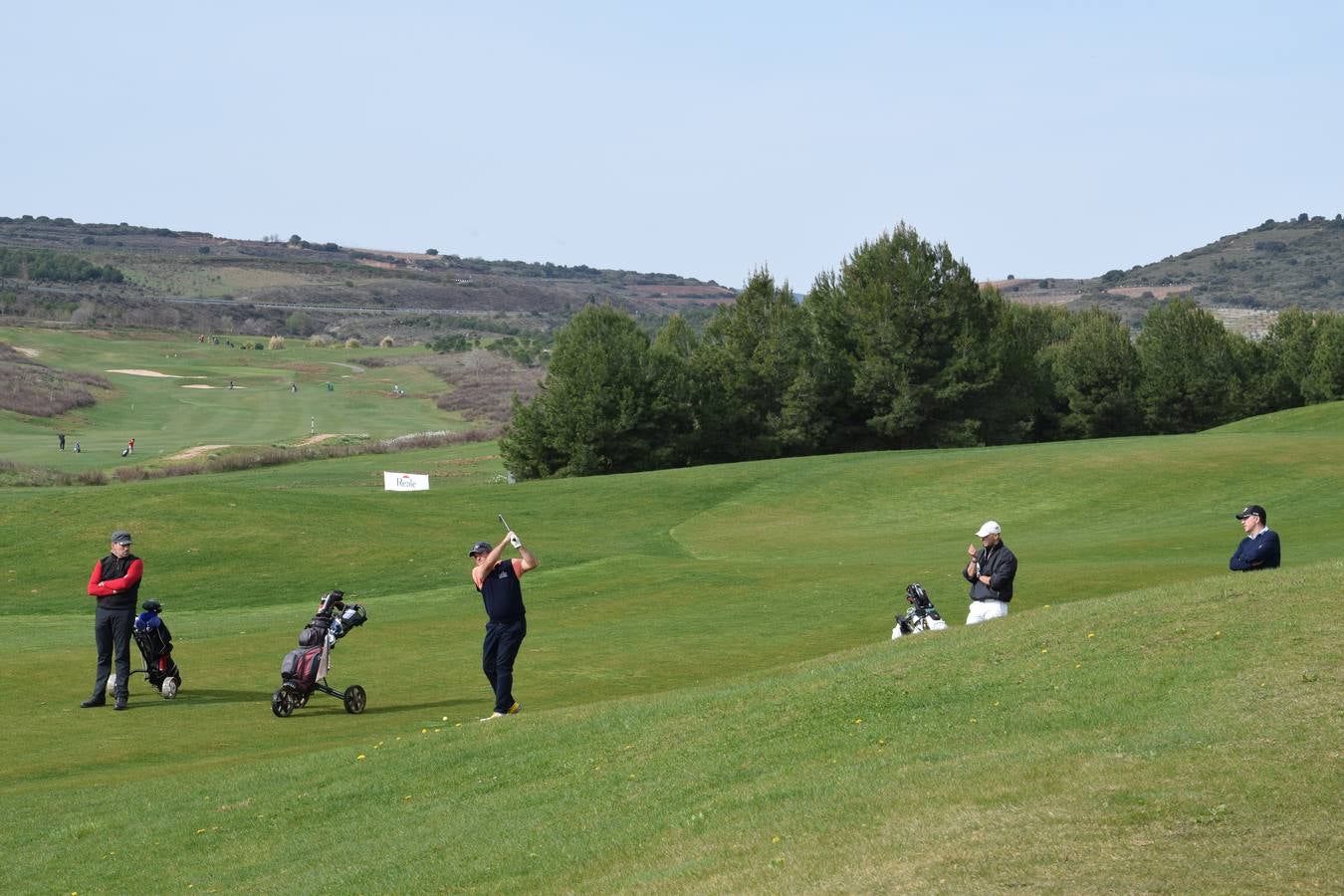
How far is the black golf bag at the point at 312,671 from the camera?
20.2 meters

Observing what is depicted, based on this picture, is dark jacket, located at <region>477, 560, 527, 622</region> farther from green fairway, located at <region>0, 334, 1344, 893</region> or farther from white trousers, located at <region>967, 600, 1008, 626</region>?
white trousers, located at <region>967, 600, 1008, 626</region>

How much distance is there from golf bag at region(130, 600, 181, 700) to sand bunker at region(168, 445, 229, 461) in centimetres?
6607

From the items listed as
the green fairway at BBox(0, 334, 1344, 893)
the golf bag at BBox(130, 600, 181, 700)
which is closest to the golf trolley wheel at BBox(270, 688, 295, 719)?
the green fairway at BBox(0, 334, 1344, 893)

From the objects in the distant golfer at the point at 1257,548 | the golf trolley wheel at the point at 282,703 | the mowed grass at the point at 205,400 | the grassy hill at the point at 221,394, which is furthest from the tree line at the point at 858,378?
the distant golfer at the point at 1257,548

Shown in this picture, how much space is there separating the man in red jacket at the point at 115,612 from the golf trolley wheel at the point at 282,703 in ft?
7.64

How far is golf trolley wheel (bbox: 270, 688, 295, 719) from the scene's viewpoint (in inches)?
794

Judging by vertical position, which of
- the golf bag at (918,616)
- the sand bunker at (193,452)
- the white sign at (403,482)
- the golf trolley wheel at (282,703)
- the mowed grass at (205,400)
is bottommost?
the golf trolley wheel at (282,703)

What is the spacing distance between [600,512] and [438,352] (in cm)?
14931

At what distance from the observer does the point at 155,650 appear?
21469mm

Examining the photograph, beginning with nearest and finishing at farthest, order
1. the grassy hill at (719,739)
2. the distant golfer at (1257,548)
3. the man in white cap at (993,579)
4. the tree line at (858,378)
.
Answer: the grassy hill at (719,739) → the distant golfer at (1257,548) → the man in white cap at (993,579) → the tree line at (858,378)

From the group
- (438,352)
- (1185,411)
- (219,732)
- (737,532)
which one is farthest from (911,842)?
(438,352)

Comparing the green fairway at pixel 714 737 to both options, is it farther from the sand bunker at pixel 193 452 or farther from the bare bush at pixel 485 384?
the bare bush at pixel 485 384

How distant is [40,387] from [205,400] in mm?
13896

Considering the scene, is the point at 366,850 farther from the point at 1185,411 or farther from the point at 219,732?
the point at 1185,411
